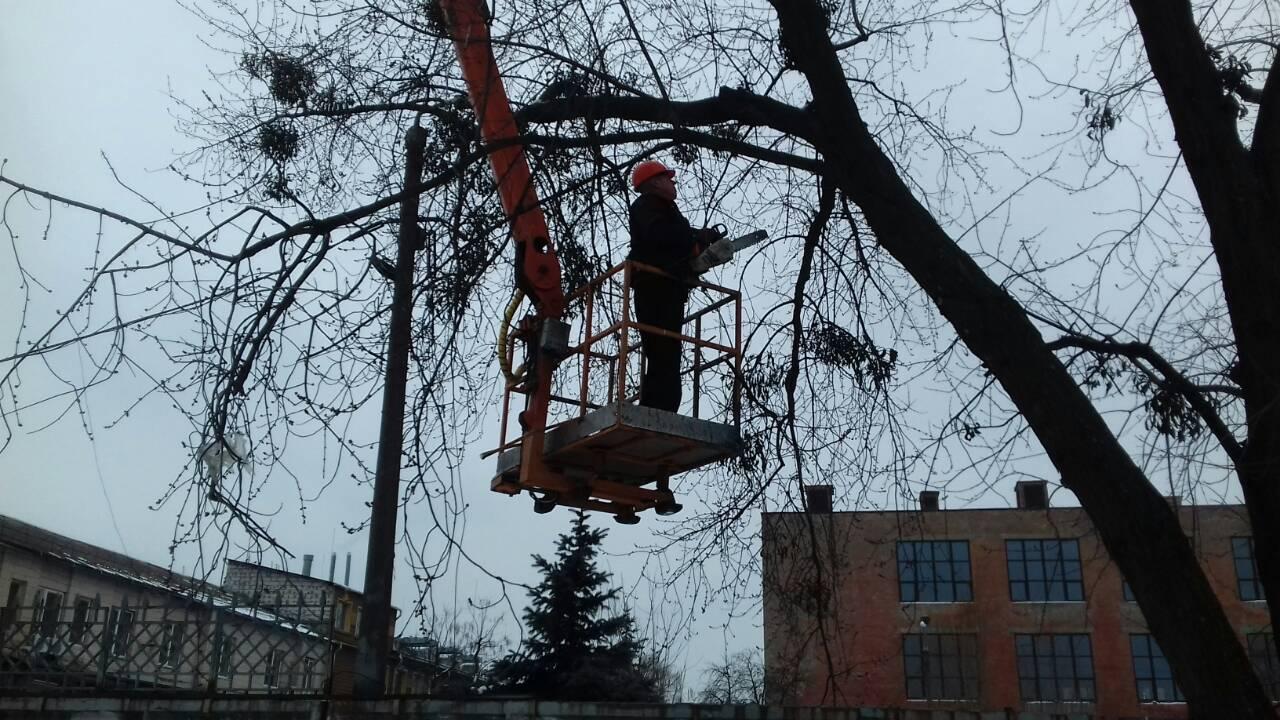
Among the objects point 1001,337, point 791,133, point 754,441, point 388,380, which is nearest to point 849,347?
point 754,441

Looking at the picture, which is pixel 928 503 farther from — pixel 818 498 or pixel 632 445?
pixel 632 445

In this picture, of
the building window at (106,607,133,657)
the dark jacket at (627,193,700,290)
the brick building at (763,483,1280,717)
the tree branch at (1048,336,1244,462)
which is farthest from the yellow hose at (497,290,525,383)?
the brick building at (763,483,1280,717)

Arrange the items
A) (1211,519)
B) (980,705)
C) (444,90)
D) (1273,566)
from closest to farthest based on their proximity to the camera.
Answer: (1273,566), (444,90), (1211,519), (980,705)

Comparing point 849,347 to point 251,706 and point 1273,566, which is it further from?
point 251,706

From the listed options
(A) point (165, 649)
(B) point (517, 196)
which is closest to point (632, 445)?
(B) point (517, 196)

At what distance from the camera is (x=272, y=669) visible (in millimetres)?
9297

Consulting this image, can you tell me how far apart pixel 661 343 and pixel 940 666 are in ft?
126

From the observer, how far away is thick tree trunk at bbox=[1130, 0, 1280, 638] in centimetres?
525

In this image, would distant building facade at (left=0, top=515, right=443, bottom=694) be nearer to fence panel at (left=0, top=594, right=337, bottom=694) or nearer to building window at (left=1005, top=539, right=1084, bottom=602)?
fence panel at (left=0, top=594, right=337, bottom=694)

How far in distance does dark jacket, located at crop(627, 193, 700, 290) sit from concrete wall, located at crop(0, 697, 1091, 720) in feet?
11.0

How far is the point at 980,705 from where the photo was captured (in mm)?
40562

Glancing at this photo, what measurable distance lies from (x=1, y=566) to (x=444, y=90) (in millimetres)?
26694

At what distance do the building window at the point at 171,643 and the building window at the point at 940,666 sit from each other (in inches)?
1409

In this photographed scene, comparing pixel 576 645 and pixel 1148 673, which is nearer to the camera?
pixel 576 645
